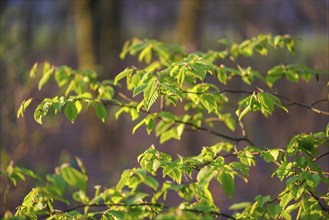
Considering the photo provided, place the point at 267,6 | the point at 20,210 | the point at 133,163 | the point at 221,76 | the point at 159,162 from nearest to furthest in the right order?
1. the point at 159,162
2. the point at 20,210
3. the point at 221,76
4. the point at 133,163
5. the point at 267,6

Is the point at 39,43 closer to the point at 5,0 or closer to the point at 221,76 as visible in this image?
the point at 5,0

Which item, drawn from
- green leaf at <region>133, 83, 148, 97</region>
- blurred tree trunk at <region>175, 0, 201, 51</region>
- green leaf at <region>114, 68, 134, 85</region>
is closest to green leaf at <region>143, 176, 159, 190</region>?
green leaf at <region>133, 83, 148, 97</region>

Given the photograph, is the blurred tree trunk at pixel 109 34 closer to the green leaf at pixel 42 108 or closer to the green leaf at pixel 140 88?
the green leaf at pixel 42 108

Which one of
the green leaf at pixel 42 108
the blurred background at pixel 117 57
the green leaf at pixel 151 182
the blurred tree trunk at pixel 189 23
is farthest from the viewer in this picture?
the blurred tree trunk at pixel 189 23

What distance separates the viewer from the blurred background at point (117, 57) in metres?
6.39

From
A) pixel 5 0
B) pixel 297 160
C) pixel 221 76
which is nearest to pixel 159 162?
pixel 297 160

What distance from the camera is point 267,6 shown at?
35.8 feet

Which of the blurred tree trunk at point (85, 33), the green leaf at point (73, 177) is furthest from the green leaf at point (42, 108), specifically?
the blurred tree trunk at point (85, 33)

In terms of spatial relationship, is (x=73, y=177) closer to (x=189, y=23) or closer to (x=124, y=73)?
(x=124, y=73)

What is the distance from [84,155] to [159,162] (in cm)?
978

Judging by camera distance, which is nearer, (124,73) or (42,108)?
(42,108)

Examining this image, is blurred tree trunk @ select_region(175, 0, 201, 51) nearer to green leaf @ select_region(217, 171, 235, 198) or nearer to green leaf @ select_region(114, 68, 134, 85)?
green leaf @ select_region(114, 68, 134, 85)

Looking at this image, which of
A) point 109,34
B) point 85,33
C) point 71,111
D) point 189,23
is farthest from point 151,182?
point 109,34

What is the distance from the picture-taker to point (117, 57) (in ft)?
33.7
